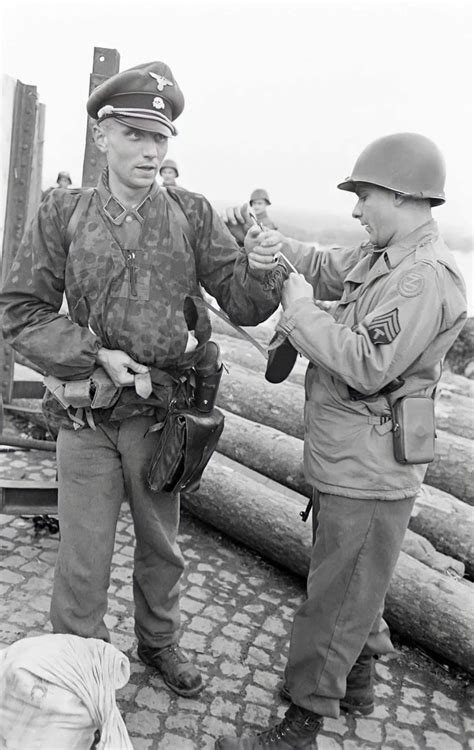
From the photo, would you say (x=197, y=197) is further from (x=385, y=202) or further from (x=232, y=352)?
(x=232, y=352)

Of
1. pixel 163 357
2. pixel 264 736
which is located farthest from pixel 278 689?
pixel 163 357

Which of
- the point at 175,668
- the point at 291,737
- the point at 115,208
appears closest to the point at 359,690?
the point at 291,737

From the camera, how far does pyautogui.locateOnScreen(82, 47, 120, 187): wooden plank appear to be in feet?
11.7

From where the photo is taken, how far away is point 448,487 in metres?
4.45

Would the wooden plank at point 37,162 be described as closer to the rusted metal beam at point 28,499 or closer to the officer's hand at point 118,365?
the rusted metal beam at point 28,499

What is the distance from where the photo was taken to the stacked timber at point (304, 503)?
3453mm

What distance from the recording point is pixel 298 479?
15.0 ft

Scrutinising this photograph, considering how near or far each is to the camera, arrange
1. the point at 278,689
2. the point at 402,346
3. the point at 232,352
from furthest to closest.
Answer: the point at 232,352, the point at 278,689, the point at 402,346

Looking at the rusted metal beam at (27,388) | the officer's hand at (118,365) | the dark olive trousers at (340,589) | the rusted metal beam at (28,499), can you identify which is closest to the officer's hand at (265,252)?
the officer's hand at (118,365)

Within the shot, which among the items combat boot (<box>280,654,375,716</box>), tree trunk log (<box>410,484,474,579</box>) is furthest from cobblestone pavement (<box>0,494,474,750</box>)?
tree trunk log (<box>410,484,474,579</box>)

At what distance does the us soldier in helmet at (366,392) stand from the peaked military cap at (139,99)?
0.57 meters

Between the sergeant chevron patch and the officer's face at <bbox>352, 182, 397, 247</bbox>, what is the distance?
0.38m

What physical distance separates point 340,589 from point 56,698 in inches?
41.6

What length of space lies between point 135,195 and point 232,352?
12.4 feet
